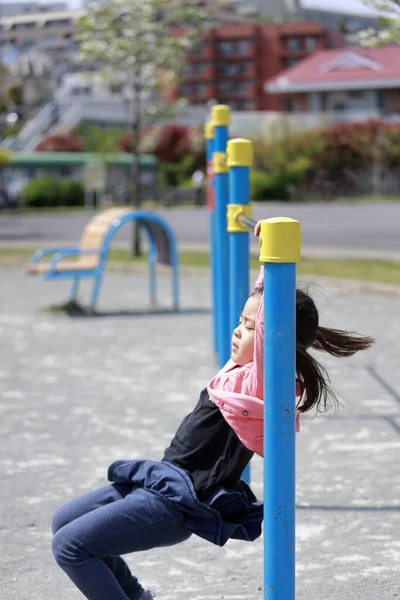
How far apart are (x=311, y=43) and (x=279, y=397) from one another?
288 feet

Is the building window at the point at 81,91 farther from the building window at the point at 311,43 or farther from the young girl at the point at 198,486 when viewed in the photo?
the young girl at the point at 198,486

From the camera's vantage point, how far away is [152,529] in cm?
265

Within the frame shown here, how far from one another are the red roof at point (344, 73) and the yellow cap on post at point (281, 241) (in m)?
62.0

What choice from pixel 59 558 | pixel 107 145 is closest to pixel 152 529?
pixel 59 558

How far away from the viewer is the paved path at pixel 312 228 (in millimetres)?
17737

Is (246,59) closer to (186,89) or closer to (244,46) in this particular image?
(244,46)

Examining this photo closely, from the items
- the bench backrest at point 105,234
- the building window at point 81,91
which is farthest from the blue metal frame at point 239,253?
the building window at point 81,91

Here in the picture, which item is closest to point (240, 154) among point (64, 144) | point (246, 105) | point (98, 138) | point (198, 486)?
point (198, 486)

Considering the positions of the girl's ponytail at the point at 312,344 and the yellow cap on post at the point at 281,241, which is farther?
the girl's ponytail at the point at 312,344

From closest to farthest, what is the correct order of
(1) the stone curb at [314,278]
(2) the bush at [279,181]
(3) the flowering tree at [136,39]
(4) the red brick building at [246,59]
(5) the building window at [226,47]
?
(1) the stone curb at [314,278]
(3) the flowering tree at [136,39]
(2) the bush at [279,181]
(4) the red brick building at [246,59]
(5) the building window at [226,47]

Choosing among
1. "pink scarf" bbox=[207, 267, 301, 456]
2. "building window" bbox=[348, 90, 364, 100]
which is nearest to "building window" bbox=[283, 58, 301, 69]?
"building window" bbox=[348, 90, 364, 100]

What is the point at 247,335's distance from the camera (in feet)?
8.94

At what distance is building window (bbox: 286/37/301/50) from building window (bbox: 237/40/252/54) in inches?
128

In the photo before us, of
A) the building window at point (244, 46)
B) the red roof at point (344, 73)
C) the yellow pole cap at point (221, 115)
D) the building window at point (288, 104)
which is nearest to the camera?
the yellow pole cap at point (221, 115)
